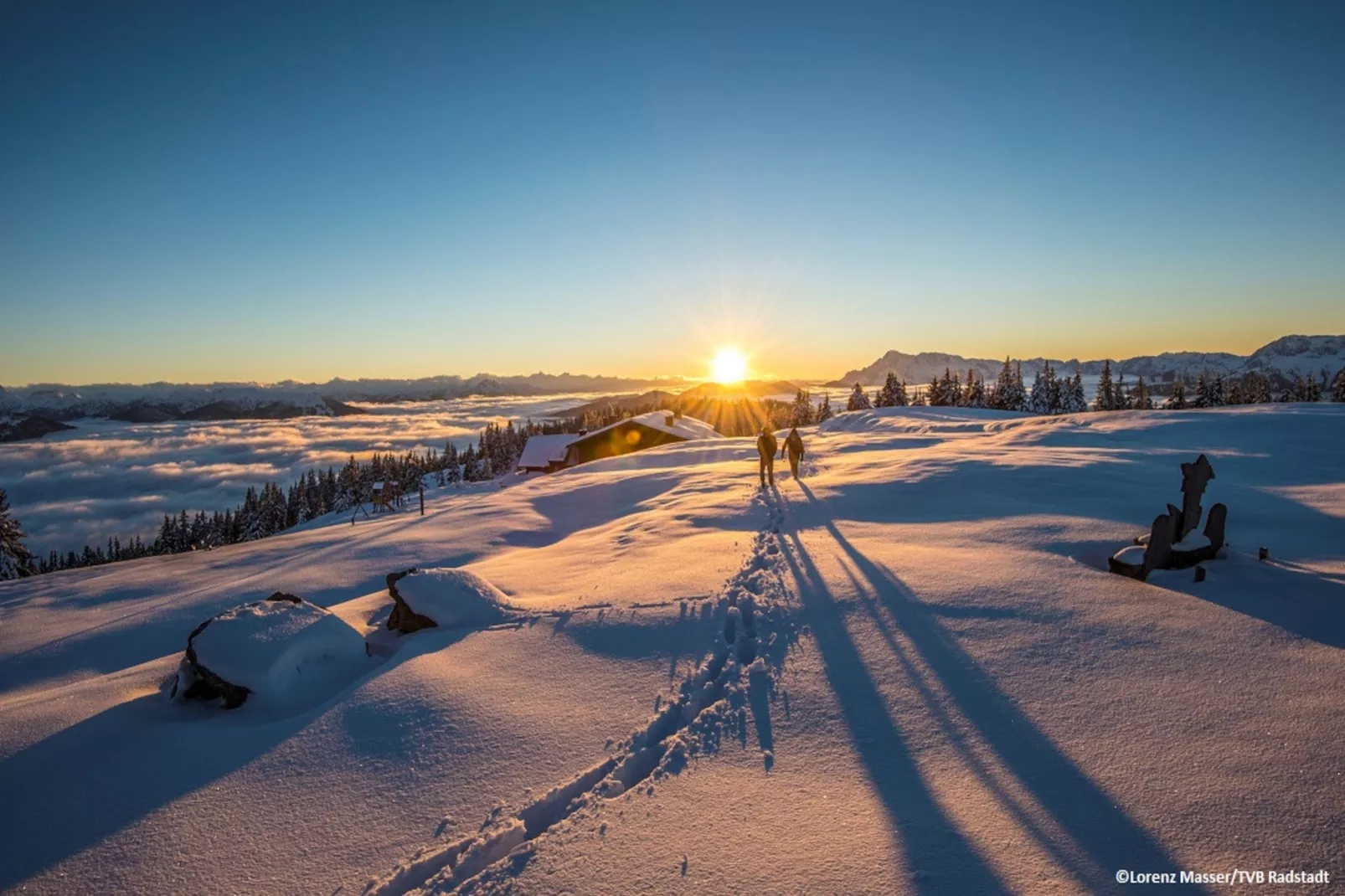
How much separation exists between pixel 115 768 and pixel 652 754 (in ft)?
13.7

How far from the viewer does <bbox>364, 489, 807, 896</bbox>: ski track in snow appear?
3.08m

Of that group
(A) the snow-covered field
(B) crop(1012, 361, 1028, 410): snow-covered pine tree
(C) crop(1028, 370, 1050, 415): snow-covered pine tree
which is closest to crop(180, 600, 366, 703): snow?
(A) the snow-covered field

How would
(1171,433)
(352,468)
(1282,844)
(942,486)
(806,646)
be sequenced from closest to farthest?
(1282,844) → (806,646) → (942,486) → (1171,433) → (352,468)

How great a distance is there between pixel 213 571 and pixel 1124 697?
17057 mm

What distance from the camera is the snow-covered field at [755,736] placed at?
2.98 m

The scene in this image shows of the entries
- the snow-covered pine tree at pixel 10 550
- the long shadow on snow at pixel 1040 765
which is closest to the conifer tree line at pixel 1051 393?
the long shadow on snow at pixel 1040 765

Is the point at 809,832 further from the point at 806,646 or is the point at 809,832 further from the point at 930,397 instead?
the point at 930,397

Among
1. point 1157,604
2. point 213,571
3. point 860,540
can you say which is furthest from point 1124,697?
point 213,571

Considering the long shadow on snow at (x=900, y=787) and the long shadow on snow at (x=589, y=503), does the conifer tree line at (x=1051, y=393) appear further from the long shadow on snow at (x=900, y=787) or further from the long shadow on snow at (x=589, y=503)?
the long shadow on snow at (x=900, y=787)

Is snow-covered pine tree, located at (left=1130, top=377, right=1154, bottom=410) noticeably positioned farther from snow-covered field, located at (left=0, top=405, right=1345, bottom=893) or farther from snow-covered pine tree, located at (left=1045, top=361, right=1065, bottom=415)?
snow-covered field, located at (left=0, top=405, right=1345, bottom=893)

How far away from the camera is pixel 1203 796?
3090 mm

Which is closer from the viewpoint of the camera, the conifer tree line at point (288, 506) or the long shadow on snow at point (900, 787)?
the long shadow on snow at point (900, 787)

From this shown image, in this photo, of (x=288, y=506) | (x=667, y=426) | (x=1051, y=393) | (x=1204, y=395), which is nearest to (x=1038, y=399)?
(x=1051, y=393)

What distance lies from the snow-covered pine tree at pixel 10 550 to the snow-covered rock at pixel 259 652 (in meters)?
42.1
